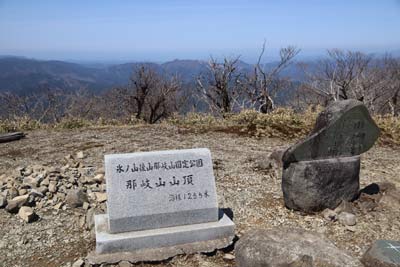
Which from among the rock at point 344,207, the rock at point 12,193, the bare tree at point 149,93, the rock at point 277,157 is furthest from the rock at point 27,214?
the bare tree at point 149,93

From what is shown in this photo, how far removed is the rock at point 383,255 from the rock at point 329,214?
1.38 meters

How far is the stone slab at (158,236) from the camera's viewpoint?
442 cm

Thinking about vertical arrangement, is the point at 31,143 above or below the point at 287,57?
below

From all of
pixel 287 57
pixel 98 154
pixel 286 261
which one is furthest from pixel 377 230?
pixel 287 57

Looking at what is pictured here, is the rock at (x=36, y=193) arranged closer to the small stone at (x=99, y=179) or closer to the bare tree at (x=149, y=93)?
the small stone at (x=99, y=179)

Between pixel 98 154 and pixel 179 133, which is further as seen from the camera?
pixel 179 133

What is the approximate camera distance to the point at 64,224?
5270mm

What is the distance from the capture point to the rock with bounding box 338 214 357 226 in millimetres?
5427

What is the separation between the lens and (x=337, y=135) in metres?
5.56

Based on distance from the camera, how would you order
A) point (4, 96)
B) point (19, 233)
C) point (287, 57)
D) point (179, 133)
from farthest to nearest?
point (4, 96) → point (287, 57) → point (179, 133) → point (19, 233)

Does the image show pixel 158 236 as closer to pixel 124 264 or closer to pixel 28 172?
pixel 124 264

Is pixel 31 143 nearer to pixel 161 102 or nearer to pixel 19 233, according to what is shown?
pixel 19 233

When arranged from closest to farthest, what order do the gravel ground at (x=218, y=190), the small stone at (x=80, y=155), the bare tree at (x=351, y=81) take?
the gravel ground at (x=218, y=190)
the small stone at (x=80, y=155)
the bare tree at (x=351, y=81)

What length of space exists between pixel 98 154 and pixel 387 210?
5.83m
